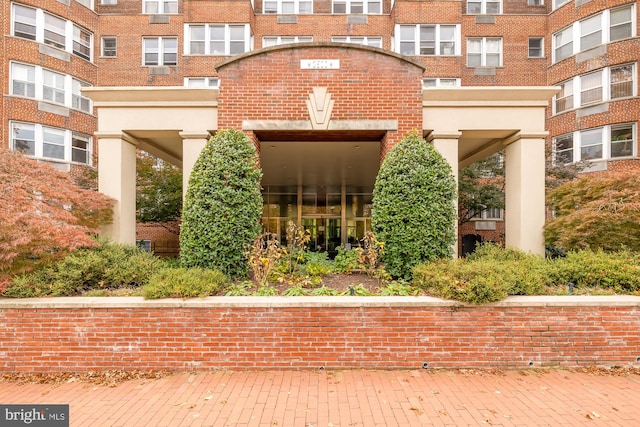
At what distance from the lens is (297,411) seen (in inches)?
142

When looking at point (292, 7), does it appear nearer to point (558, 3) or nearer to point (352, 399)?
point (558, 3)

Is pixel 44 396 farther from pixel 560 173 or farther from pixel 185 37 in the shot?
pixel 185 37

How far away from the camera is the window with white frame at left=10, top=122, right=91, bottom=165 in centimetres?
1638

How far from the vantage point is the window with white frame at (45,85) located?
16.6 metres

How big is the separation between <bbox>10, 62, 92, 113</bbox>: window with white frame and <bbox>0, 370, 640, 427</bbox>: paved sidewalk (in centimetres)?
1882

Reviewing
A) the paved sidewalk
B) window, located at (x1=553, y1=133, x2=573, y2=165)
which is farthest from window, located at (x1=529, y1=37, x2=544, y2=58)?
the paved sidewalk

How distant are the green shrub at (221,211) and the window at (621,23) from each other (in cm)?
2148

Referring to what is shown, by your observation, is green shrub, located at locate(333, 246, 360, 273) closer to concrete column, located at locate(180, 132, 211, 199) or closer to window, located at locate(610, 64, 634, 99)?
concrete column, located at locate(180, 132, 211, 199)

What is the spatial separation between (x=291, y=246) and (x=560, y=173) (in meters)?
12.9

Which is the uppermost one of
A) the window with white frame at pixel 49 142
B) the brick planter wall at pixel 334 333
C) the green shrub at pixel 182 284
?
the window with white frame at pixel 49 142

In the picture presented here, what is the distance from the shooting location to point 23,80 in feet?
54.8

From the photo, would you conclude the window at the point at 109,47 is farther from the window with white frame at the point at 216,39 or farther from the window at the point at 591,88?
the window at the point at 591,88

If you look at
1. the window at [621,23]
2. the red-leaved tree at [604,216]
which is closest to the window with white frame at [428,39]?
the window at [621,23]

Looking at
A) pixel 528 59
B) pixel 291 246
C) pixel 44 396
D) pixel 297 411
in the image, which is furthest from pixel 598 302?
pixel 528 59
